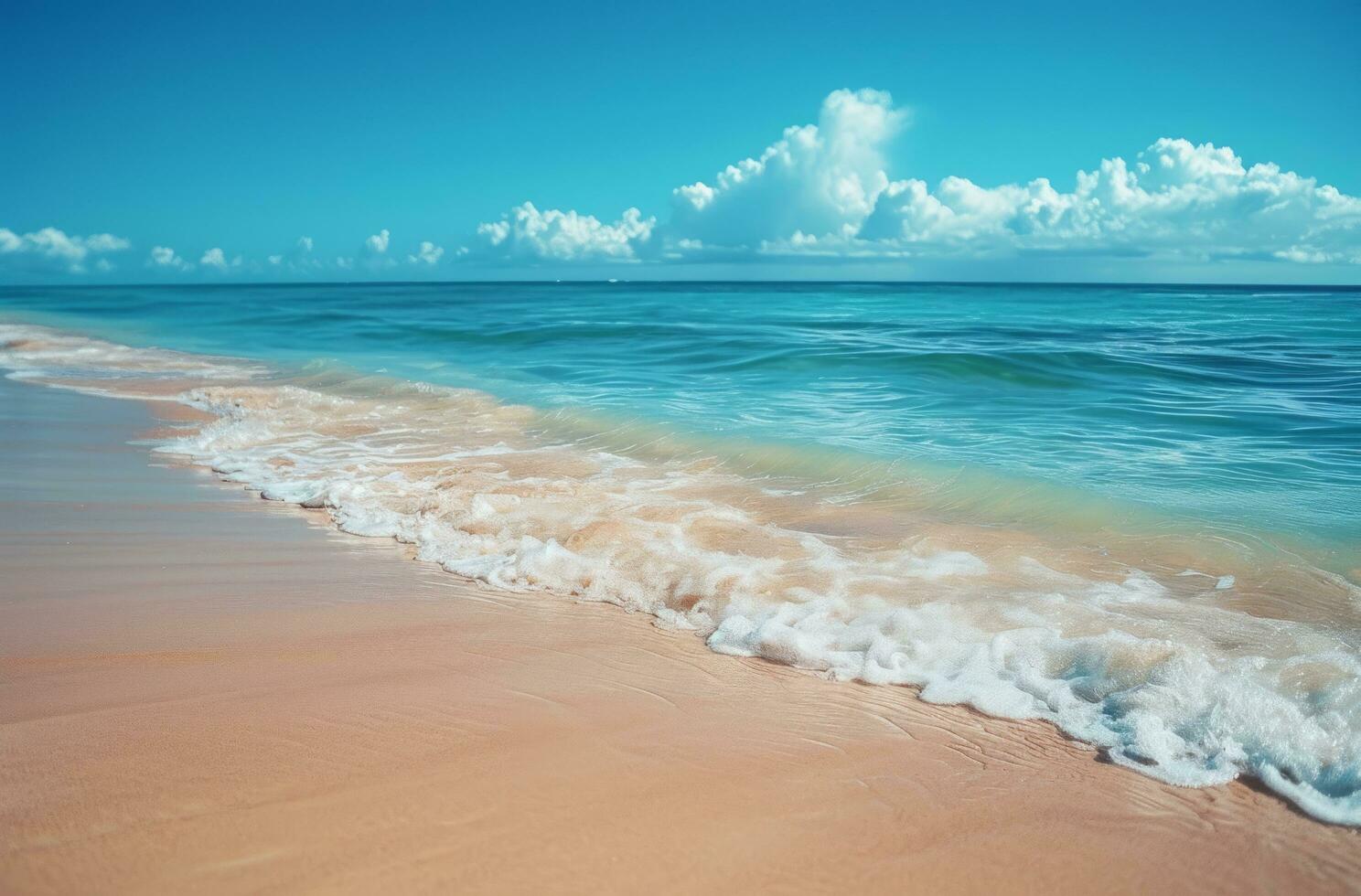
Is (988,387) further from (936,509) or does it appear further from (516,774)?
(516,774)

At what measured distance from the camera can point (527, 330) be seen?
26406 mm

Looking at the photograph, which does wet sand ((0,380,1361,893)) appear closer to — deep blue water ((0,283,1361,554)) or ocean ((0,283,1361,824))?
ocean ((0,283,1361,824))

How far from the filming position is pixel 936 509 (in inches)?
245

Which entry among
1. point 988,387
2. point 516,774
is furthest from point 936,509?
point 988,387

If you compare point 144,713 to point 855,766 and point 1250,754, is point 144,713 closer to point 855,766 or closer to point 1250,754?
point 855,766

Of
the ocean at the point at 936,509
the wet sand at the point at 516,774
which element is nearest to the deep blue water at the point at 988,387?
the ocean at the point at 936,509

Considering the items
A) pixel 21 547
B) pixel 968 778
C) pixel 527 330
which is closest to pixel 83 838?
pixel 968 778

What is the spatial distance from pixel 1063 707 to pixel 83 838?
3152 millimetres

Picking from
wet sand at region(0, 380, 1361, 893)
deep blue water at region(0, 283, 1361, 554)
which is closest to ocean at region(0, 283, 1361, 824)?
deep blue water at region(0, 283, 1361, 554)

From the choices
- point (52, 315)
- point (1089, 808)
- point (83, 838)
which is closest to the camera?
point (83, 838)

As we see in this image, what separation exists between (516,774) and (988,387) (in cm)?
1256

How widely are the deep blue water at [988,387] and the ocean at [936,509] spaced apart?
0.08 metres

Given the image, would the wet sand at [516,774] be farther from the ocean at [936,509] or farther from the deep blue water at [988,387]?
the deep blue water at [988,387]

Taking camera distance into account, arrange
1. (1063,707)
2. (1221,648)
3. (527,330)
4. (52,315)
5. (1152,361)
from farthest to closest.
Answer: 1. (52,315)
2. (527,330)
3. (1152,361)
4. (1221,648)
5. (1063,707)
